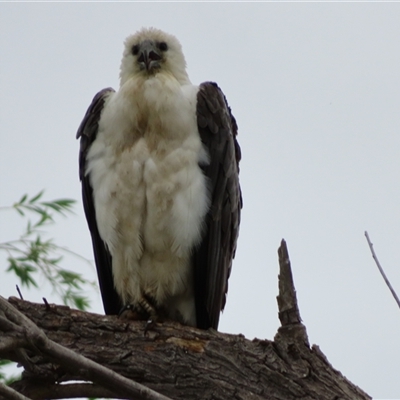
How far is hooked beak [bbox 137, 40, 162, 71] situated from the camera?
6262 mm

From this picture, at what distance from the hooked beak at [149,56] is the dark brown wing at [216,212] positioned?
614 millimetres

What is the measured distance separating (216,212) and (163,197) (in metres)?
0.40

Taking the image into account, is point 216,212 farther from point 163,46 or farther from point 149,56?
point 163,46

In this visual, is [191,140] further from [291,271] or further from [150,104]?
[291,271]

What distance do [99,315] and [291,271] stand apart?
48.0 inches

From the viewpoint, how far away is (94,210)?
18.9 feet

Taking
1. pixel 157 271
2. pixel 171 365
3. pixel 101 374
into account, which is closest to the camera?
pixel 101 374

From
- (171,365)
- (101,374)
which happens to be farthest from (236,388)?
(101,374)

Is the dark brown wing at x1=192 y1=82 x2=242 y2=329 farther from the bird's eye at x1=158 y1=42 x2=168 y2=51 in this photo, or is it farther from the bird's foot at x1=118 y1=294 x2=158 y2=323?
the bird's eye at x1=158 y1=42 x2=168 y2=51

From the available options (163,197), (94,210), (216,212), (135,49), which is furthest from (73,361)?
(135,49)

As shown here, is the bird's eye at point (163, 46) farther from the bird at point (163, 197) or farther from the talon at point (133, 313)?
the talon at point (133, 313)

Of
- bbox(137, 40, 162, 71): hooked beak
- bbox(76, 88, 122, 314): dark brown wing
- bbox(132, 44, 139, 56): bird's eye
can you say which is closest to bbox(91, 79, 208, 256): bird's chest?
bbox(76, 88, 122, 314): dark brown wing

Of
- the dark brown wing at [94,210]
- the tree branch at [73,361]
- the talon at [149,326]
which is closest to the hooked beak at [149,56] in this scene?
the dark brown wing at [94,210]

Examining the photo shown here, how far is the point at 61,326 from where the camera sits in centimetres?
469
